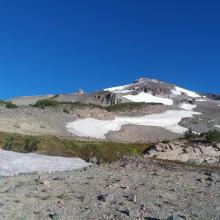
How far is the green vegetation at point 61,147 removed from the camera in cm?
4528

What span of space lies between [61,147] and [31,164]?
547 inches

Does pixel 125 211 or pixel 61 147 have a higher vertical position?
pixel 61 147

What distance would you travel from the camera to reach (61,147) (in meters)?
48.4

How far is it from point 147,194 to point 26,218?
699 cm

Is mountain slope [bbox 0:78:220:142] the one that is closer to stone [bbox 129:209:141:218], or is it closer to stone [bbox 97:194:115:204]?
stone [bbox 97:194:115:204]

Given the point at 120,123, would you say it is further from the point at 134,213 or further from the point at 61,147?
the point at 134,213

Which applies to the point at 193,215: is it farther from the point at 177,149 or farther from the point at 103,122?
the point at 103,122

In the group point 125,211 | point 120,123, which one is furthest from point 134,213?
point 120,123

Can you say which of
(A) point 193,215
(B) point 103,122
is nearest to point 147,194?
(A) point 193,215

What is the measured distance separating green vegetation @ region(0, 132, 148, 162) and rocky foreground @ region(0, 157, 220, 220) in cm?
1503

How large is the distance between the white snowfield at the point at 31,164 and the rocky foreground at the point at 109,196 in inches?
103

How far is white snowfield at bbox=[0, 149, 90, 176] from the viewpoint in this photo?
107 ft

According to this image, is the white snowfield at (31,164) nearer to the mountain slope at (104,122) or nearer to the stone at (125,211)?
the stone at (125,211)

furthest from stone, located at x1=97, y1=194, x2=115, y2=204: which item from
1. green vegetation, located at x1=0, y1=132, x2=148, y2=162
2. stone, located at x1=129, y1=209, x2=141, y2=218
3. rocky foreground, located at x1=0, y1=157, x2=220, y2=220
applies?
green vegetation, located at x1=0, y1=132, x2=148, y2=162
